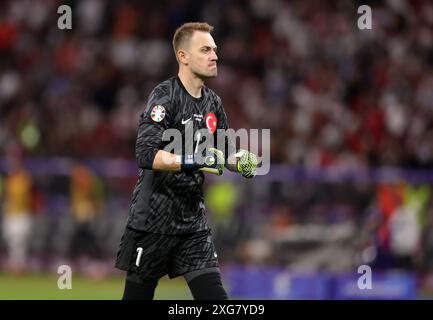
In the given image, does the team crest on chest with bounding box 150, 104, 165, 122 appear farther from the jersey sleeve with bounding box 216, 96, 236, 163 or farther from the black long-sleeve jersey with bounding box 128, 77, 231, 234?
the jersey sleeve with bounding box 216, 96, 236, 163

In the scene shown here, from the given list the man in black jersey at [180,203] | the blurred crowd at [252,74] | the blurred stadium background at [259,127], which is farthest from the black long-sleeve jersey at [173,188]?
the blurred crowd at [252,74]

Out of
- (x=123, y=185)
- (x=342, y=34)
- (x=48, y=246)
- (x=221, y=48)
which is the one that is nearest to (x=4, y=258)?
(x=48, y=246)

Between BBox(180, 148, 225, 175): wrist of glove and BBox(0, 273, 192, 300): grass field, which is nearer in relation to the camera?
BBox(180, 148, 225, 175): wrist of glove

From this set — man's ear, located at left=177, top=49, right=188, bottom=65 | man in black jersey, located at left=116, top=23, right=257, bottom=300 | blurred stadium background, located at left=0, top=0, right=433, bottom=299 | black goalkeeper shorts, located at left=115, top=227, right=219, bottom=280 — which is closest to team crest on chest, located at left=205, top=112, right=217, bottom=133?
man in black jersey, located at left=116, top=23, right=257, bottom=300

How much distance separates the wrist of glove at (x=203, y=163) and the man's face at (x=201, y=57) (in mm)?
644

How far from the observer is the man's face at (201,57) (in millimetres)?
7535

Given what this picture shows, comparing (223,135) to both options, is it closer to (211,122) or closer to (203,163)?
(211,122)

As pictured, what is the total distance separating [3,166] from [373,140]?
642 cm

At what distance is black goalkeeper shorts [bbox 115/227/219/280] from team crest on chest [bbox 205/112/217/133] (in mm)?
785

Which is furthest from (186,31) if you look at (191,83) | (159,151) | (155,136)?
(159,151)

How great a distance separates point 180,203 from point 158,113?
0.70 meters

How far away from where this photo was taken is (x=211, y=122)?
7.66 m

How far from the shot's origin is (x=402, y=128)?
58.6 ft

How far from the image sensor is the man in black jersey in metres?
7.38
